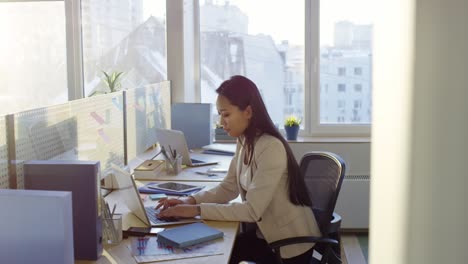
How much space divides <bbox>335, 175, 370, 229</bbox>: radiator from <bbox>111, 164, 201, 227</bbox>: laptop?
2336mm

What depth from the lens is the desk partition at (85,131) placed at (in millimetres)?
1953

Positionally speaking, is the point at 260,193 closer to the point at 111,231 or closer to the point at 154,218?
the point at 154,218

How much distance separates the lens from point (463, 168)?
0.45 m


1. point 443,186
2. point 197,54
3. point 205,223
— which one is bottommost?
point 205,223

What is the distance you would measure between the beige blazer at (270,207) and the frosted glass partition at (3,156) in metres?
0.82

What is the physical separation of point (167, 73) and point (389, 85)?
14.4 ft

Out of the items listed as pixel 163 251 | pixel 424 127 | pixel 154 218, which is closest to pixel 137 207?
pixel 154 218

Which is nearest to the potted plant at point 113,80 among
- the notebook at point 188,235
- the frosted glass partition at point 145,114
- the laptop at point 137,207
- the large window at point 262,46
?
the frosted glass partition at point 145,114

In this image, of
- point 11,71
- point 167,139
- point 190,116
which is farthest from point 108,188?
point 11,71

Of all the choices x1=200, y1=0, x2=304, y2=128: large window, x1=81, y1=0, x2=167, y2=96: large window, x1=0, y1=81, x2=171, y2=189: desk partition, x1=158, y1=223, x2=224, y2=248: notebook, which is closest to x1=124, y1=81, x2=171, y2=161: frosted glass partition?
x1=0, y1=81, x2=171, y2=189: desk partition

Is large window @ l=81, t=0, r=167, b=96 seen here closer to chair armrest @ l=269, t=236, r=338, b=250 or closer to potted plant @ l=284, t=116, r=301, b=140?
potted plant @ l=284, t=116, r=301, b=140

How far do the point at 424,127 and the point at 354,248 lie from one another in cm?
391

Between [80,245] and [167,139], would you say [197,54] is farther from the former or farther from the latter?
[80,245]

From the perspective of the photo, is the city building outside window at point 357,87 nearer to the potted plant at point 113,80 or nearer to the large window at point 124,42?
the large window at point 124,42
